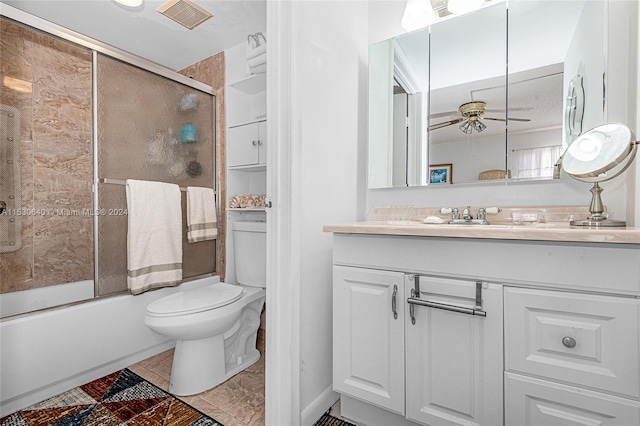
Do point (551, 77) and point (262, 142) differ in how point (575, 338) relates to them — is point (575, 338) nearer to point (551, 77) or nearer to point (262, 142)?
point (551, 77)

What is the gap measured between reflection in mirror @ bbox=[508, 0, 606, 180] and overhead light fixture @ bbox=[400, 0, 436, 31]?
368 mm

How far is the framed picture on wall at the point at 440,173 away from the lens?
1.52 m

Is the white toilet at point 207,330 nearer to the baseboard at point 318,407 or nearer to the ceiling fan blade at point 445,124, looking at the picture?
the baseboard at point 318,407

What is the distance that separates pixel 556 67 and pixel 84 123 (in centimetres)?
258

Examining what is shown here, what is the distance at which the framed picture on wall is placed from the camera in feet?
4.99

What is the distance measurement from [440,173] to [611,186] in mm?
642

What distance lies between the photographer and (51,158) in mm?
1884

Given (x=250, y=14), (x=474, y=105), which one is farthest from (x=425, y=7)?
(x=250, y=14)

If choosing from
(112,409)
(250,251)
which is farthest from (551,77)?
(112,409)

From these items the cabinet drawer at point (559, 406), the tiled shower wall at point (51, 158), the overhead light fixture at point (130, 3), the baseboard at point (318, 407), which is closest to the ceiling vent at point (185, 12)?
the overhead light fixture at point (130, 3)

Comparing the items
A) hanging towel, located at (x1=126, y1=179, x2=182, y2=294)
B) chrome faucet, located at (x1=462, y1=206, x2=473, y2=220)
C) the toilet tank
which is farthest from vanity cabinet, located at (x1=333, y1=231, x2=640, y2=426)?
hanging towel, located at (x1=126, y1=179, x2=182, y2=294)

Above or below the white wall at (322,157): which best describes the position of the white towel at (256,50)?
above

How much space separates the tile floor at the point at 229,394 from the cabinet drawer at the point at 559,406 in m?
0.99

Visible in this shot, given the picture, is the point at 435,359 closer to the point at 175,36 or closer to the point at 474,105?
the point at 474,105
